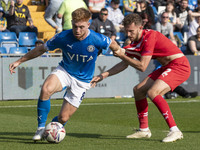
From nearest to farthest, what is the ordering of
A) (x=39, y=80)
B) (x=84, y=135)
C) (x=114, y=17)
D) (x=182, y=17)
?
(x=84, y=135), (x=39, y=80), (x=114, y=17), (x=182, y=17)

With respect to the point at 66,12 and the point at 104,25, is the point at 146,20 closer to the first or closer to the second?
the point at 104,25

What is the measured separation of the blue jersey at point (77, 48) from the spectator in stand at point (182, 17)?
14.0 m

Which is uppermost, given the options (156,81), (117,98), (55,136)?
(156,81)

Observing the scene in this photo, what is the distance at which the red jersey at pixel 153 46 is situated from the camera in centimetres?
804

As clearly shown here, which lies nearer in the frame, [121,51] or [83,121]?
[121,51]

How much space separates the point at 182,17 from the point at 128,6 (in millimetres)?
2538

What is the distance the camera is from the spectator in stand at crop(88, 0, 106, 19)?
19297 millimetres

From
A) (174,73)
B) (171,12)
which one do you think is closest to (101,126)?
(174,73)

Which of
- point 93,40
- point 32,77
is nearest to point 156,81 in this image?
point 93,40

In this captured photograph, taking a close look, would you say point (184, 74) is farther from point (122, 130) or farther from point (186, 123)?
point (186, 123)

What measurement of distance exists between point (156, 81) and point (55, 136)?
5.96 ft

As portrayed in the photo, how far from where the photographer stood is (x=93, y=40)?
773cm

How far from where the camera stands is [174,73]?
8.20 m

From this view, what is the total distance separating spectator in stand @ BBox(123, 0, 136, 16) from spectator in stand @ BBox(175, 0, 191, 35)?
191cm
